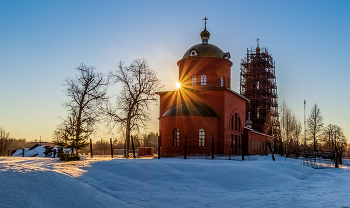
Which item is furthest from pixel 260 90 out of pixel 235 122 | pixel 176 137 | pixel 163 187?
pixel 163 187

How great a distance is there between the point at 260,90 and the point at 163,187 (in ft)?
143

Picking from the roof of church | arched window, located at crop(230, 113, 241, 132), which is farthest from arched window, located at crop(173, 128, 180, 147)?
arched window, located at crop(230, 113, 241, 132)

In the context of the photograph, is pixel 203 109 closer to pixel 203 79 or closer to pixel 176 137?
pixel 176 137

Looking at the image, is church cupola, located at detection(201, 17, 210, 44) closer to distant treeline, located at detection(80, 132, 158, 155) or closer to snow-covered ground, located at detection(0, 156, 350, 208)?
distant treeline, located at detection(80, 132, 158, 155)

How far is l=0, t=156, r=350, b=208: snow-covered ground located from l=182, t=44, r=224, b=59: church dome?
1788cm

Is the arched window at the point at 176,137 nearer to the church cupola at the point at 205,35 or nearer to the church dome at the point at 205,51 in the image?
the church dome at the point at 205,51

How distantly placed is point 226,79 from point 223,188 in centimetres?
2219

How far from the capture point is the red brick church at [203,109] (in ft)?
90.2

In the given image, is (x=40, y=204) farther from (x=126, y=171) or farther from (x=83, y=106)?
(x=83, y=106)

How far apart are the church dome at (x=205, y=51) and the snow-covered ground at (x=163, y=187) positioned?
1788 cm

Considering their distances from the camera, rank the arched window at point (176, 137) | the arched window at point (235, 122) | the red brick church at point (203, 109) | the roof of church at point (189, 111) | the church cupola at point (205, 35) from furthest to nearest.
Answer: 1. the church cupola at point (205, 35)
2. the arched window at point (235, 122)
3. the arched window at point (176, 137)
4. the roof of church at point (189, 111)
5. the red brick church at point (203, 109)

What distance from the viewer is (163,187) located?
36.7 ft

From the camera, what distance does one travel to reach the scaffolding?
50.4 metres

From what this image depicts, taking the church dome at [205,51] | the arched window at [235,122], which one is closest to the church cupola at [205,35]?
the church dome at [205,51]
